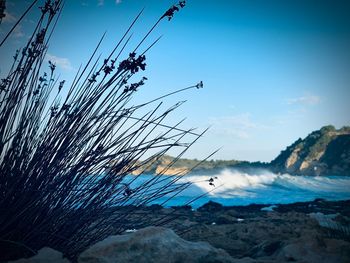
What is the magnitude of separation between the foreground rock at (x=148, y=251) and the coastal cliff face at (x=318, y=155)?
119ft

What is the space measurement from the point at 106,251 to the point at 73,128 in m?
0.66

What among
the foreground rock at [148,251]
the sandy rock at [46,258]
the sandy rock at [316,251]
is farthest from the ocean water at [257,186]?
the sandy rock at [46,258]

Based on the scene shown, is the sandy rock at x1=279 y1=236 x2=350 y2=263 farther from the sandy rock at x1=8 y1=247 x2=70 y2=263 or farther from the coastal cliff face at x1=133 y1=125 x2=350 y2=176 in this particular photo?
the coastal cliff face at x1=133 y1=125 x2=350 y2=176

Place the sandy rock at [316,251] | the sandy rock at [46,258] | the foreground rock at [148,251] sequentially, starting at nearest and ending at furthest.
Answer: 1. the sandy rock at [46,258]
2. the foreground rock at [148,251]
3. the sandy rock at [316,251]

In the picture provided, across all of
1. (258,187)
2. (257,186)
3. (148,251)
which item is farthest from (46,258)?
(257,186)

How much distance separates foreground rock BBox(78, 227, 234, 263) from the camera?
126 cm

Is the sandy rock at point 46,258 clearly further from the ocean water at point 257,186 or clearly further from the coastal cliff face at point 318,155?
the coastal cliff face at point 318,155

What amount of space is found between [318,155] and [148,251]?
4166cm

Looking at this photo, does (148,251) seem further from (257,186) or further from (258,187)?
(257,186)

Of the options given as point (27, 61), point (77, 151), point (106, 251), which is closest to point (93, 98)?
point (77, 151)

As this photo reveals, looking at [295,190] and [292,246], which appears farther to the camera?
[295,190]

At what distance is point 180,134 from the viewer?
1.77m

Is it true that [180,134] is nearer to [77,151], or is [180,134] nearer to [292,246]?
[77,151]

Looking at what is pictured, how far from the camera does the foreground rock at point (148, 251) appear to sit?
4.13ft
